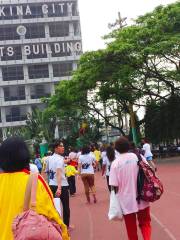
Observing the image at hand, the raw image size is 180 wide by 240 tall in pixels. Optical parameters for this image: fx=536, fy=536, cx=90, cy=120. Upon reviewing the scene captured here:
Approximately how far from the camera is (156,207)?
1159cm

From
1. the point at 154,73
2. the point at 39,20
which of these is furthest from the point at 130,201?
the point at 39,20

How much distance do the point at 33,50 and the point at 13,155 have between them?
7440cm

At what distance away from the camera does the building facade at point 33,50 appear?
75.1 metres

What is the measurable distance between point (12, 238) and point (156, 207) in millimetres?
8121

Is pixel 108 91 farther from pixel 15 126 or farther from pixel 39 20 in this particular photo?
pixel 39 20

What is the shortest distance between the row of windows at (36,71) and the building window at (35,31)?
15.4 feet

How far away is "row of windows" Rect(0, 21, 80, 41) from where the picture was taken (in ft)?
256

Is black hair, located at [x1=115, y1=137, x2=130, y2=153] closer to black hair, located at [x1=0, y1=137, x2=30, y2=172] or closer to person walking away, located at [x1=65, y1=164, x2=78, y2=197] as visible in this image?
black hair, located at [x1=0, y1=137, x2=30, y2=172]

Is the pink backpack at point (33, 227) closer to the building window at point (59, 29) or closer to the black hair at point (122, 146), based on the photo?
the black hair at point (122, 146)

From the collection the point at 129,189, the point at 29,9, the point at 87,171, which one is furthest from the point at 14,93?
the point at 129,189

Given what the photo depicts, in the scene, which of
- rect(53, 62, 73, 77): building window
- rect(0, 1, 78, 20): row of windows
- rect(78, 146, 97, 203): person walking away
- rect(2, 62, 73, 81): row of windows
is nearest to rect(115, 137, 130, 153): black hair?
rect(78, 146, 97, 203): person walking away

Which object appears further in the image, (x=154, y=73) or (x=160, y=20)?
(x=154, y=73)

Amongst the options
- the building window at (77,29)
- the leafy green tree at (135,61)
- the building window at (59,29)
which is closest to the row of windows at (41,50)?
the building window at (59,29)

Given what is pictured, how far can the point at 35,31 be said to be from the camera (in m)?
78.9
